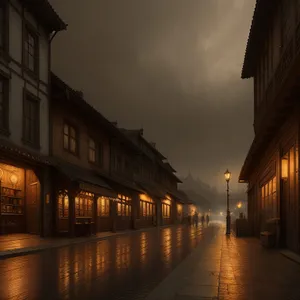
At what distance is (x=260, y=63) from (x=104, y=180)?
44.7 ft

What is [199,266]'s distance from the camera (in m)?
11.8

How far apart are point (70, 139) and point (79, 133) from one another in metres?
1.26

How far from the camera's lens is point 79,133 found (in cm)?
2711

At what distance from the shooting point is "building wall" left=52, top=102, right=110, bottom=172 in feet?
78.2

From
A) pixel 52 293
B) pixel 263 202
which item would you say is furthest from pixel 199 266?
pixel 263 202

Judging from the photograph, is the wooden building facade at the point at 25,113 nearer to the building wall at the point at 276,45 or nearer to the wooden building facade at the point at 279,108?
the wooden building facade at the point at 279,108

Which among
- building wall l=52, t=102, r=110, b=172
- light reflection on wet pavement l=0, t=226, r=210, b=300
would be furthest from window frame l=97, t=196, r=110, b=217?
light reflection on wet pavement l=0, t=226, r=210, b=300

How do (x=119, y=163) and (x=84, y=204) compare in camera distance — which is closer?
(x=84, y=204)

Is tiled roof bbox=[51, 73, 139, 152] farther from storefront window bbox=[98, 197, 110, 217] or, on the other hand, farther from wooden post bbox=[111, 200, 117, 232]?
wooden post bbox=[111, 200, 117, 232]

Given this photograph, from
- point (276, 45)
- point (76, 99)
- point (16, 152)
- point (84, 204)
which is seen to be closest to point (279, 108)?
point (276, 45)

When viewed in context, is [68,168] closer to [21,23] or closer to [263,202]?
[21,23]

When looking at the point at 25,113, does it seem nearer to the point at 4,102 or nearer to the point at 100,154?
the point at 4,102

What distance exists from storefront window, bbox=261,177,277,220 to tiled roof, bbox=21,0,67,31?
1361 cm

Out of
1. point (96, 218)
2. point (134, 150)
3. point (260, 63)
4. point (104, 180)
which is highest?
point (260, 63)
